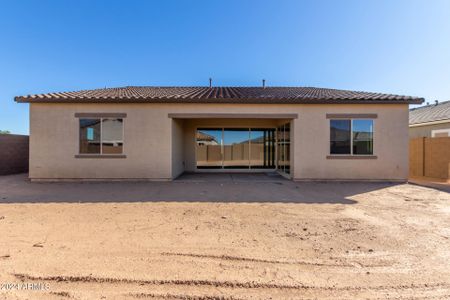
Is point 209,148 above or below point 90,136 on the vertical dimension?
below

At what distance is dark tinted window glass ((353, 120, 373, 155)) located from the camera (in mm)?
9906

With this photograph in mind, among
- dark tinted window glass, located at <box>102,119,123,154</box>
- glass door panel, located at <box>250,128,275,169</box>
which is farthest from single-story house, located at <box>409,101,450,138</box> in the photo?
dark tinted window glass, located at <box>102,119,123,154</box>

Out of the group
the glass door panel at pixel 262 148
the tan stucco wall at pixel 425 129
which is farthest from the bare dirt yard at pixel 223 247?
the tan stucco wall at pixel 425 129

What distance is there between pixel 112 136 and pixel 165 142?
2257 mm

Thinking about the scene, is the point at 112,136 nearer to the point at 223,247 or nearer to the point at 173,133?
the point at 173,133

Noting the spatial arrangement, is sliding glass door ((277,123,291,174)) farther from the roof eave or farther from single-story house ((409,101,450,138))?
single-story house ((409,101,450,138))

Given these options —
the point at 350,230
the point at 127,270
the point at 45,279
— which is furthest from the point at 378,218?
the point at 45,279

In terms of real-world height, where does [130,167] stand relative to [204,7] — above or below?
below

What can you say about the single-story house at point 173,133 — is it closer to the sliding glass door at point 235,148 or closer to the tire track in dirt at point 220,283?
the sliding glass door at point 235,148

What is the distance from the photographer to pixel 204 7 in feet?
40.0

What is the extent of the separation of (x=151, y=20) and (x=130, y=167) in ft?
27.9

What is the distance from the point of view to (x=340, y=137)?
32.5 ft

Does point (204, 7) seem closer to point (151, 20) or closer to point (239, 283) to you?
point (151, 20)

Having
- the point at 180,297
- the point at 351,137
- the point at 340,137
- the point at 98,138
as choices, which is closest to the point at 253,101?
the point at 340,137
